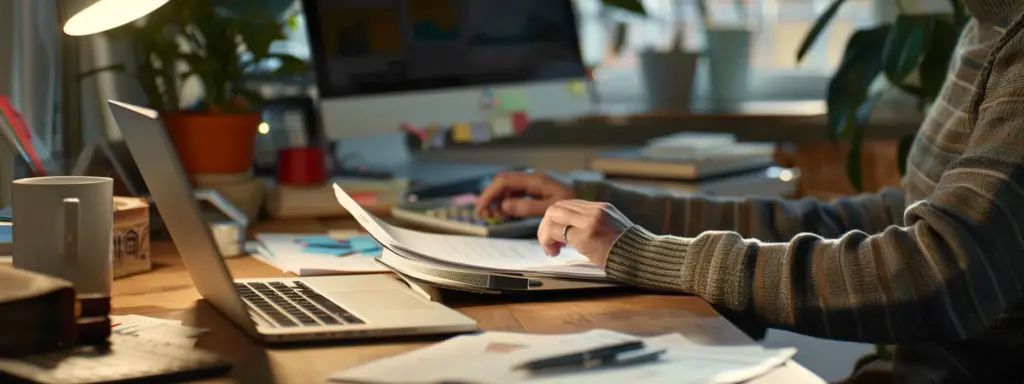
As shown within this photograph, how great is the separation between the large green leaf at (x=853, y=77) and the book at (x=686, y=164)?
17 cm

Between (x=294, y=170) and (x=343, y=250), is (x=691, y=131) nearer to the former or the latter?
(x=294, y=170)

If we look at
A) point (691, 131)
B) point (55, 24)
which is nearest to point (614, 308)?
point (55, 24)

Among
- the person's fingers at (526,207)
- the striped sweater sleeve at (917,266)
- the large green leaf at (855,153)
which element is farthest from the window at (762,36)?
the striped sweater sleeve at (917,266)

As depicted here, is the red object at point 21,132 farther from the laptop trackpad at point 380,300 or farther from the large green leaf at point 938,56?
A: the large green leaf at point 938,56

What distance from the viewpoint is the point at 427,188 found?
181 centimetres

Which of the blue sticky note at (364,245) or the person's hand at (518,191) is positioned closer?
the blue sticky note at (364,245)

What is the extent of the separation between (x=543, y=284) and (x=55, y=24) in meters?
0.91

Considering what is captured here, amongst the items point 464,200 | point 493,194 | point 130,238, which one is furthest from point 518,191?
point 130,238

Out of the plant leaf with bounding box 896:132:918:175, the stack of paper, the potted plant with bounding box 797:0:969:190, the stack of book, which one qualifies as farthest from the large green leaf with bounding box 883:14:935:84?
the stack of paper

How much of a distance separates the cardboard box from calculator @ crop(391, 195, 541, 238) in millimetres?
374

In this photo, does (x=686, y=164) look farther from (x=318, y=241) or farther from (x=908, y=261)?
(x=908, y=261)

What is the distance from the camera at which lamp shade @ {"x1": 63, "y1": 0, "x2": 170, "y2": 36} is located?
1.10 metres

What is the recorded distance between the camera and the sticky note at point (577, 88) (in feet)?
6.63

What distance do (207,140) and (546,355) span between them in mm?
949
